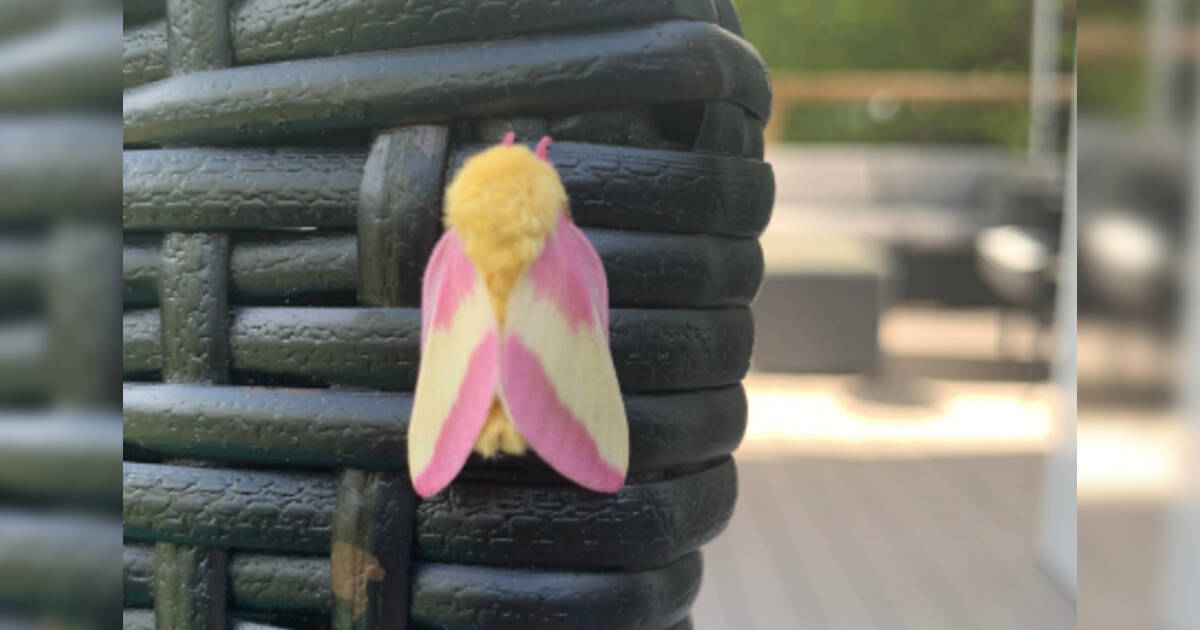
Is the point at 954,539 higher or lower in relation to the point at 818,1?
lower

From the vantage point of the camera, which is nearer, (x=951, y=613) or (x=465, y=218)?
(x=465, y=218)

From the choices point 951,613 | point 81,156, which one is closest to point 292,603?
point 81,156

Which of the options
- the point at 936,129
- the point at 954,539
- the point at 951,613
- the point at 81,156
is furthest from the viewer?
the point at 936,129

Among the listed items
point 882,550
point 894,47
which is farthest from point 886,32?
point 882,550

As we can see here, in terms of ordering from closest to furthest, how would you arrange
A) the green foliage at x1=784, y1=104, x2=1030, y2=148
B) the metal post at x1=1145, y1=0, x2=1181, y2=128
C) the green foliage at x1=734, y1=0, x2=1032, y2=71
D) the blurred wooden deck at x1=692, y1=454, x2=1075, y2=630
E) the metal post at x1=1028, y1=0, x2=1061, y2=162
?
the metal post at x1=1145, y1=0, x2=1181, y2=128, the blurred wooden deck at x1=692, y1=454, x2=1075, y2=630, the metal post at x1=1028, y1=0, x2=1061, y2=162, the green foliage at x1=784, y1=104, x2=1030, y2=148, the green foliage at x1=734, y1=0, x2=1032, y2=71

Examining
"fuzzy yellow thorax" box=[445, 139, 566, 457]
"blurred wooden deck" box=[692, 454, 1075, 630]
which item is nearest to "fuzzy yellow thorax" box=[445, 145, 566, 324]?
"fuzzy yellow thorax" box=[445, 139, 566, 457]

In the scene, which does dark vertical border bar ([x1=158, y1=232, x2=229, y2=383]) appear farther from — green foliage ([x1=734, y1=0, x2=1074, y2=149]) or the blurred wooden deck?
green foliage ([x1=734, y1=0, x2=1074, y2=149])

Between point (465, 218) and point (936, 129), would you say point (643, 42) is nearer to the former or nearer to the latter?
point (465, 218)

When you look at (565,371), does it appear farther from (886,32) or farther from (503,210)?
(886,32)
